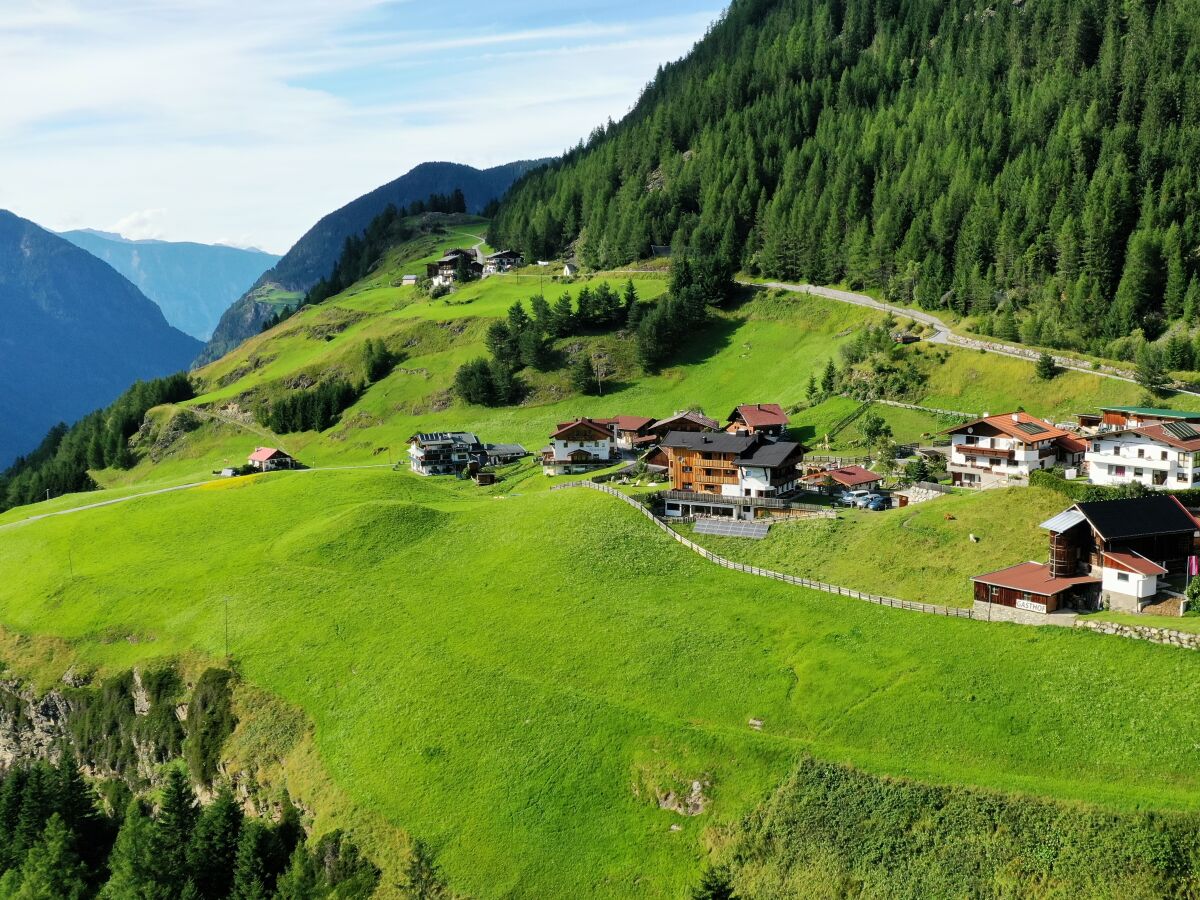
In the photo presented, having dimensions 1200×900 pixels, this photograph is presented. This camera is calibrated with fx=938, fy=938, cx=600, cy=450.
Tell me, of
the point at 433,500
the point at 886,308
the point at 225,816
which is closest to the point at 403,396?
the point at 433,500

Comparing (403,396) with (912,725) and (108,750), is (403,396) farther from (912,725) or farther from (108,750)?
(912,725)

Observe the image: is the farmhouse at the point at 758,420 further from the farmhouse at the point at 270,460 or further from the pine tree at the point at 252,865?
the pine tree at the point at 252,865

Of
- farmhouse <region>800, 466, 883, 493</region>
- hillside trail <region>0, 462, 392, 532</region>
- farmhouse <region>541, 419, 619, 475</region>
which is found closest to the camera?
farmhouse <region>800, 466, 883, 493</region>

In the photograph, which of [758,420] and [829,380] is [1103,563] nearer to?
[758,420]

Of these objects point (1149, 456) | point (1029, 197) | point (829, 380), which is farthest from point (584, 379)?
point (1149, 456)

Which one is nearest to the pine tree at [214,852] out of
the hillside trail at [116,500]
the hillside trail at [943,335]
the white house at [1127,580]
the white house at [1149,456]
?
the white house at [1127,580]

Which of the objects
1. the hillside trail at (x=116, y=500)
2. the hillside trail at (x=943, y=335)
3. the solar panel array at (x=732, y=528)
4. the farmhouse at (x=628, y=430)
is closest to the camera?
the solar panel array at (x=732, y=528)

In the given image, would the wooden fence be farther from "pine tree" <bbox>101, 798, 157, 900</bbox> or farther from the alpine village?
"pine tree" <bbox>101, 798, 157, 900</bbox>

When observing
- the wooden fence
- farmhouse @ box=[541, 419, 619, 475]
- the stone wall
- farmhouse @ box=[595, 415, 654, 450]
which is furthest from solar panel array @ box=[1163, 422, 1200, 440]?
farmhouse @ box=[541, 419, 619, 475]
